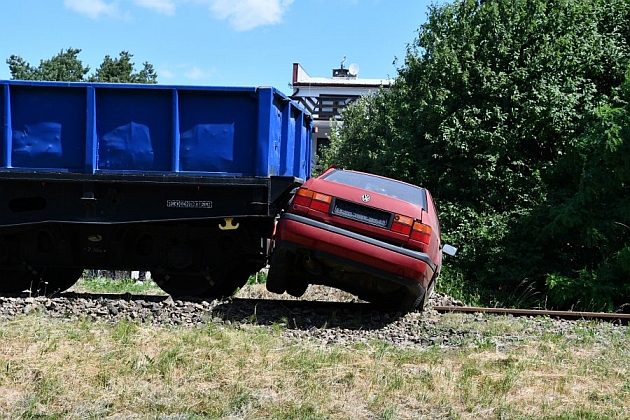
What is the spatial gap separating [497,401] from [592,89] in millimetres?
12919

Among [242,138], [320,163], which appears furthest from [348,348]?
[320,163]

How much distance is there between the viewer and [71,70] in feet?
183

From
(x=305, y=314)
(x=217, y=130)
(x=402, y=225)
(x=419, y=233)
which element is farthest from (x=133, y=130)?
(x=419, y=233)

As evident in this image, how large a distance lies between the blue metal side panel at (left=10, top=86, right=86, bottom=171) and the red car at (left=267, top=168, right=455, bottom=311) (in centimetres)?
295

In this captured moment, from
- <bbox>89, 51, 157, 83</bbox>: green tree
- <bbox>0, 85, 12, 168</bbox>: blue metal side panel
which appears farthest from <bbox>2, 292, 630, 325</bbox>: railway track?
<bbox>89, 51, 157, 83</bbox>: green tree

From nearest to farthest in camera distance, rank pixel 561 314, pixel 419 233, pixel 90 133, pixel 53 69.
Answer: pixel 419 233 → pixel 90 133 → pixel 561 314 → pixel 53 69

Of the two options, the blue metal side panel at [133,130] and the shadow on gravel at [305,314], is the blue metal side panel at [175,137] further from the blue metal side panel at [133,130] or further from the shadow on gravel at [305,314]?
the shadow on gravel at [305,314]

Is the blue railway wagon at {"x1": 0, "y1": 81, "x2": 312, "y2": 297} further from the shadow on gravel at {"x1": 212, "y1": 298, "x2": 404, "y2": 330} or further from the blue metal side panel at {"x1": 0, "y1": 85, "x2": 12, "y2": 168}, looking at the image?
the shadow on gravel at {"x1": 212, "y1": 298, "x2": 404, "y2": 330}

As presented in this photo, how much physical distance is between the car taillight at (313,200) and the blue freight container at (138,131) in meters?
1.09

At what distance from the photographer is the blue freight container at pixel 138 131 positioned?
334 inches

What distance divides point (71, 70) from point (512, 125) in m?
47.4

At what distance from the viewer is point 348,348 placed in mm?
6363

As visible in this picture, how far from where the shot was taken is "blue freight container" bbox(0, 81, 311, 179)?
8.49 m

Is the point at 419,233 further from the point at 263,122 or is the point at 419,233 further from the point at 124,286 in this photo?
the point at 124,286
